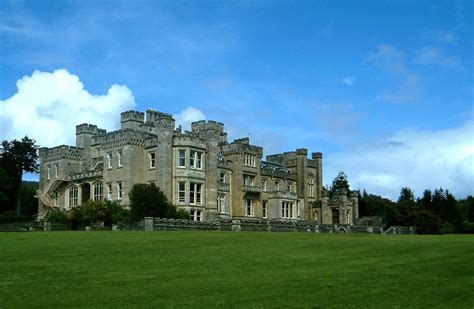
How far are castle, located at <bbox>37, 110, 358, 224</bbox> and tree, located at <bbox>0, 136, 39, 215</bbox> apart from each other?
6481 millimetres

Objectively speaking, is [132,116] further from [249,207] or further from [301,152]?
[301,152]

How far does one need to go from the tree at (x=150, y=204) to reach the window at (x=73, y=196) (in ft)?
46.7

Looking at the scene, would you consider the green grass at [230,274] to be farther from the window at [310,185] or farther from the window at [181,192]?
the window at [310,185]

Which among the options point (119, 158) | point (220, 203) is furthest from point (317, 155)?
point (119, 158)

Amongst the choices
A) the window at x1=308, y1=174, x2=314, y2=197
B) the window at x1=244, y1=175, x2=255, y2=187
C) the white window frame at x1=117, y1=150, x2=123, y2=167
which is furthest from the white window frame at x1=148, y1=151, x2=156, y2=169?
the window at x1=308, y1=174, x2=314, y2=197

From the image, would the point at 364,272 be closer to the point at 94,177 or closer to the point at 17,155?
the point at 94,177

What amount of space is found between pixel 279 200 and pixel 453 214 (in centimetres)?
2461

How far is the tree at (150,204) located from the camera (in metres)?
52.1

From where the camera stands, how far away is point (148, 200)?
172 ft

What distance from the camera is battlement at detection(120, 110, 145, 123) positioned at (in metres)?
64.0

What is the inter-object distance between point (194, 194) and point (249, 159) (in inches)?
557

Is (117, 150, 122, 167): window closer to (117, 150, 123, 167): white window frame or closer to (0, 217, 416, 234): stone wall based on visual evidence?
(117, 150, 123, 167): white window frame

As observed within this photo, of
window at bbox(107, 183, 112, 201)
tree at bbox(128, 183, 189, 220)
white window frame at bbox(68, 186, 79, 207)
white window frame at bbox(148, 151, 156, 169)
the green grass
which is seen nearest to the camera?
the green grass

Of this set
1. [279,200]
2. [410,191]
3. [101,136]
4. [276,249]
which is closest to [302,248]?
[276,249]
